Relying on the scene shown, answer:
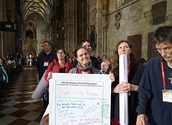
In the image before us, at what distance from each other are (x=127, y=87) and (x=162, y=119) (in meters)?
0.45

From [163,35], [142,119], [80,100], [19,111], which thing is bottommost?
[19,111]

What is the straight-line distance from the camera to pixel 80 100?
6.57ft

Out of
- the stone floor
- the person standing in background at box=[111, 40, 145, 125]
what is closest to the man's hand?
the person standing in background at box=[111, 40, 145, 125]

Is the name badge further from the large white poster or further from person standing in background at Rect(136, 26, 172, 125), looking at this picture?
the large white poster

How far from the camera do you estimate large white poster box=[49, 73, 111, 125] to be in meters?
1.97

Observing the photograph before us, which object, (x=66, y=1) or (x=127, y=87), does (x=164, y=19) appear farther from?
(x=66, y=1)

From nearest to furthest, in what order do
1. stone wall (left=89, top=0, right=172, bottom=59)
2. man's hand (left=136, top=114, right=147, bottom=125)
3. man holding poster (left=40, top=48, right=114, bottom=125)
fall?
man's hand (left=136, top=114, right=147, bottom=125) → man holding poster (left=40, top=48, right=114, bottom=125) → stone wall (left=89, top=0, right=172, bottom=59)

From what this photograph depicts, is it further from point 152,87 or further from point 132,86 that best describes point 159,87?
point 132,86

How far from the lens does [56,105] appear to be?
2.01 metres

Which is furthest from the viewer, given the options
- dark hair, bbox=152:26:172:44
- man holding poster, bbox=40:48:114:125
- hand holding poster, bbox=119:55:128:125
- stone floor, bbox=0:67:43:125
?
stone floor, bbox=0:67:43:125

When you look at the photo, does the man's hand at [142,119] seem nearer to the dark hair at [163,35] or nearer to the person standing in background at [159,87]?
the person standing in background at [159,87]

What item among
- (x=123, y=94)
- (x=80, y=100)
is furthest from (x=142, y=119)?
(x=80, y=100)

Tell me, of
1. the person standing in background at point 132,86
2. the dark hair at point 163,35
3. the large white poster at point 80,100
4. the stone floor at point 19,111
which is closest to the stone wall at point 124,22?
the person standing in background at point 132,86

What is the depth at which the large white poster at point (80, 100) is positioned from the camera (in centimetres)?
197
